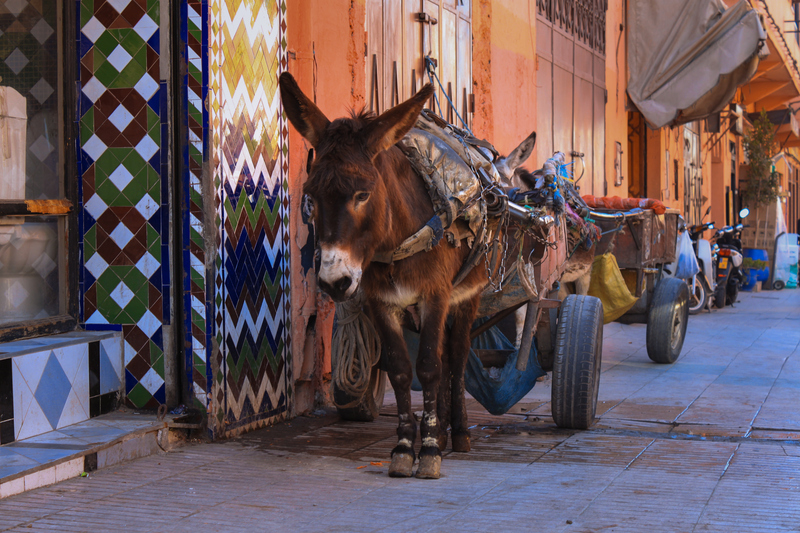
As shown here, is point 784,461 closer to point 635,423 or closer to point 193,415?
point 635,423

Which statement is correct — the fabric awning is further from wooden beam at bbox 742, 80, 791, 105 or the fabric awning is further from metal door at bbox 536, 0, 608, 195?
wooden beam at bbox 742, 80, 791, 105

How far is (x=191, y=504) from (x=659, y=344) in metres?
5.49

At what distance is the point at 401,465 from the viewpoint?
3828mm

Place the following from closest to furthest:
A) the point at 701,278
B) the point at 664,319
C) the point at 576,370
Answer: the point at 576,370 → the point at 664,319 → the point at 701,278

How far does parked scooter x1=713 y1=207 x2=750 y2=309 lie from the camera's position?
14.6 metres

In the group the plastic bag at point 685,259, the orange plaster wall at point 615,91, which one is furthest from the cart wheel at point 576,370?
the orange plaster wall at point 615,91

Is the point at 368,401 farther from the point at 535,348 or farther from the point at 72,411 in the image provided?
the point at 72,411

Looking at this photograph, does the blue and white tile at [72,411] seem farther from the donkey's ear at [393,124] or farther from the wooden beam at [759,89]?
the wooden beam at [759,89]

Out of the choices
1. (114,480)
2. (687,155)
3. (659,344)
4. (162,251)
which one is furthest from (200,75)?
(687,155)

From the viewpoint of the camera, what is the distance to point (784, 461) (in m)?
4.12

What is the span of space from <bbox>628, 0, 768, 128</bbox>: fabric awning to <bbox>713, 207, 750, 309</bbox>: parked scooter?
2624mm

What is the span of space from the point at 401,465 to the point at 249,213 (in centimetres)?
Answer: 182

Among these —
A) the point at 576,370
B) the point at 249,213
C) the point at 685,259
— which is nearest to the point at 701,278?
the point at 685,259

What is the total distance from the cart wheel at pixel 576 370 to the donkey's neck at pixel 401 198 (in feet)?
4.61
